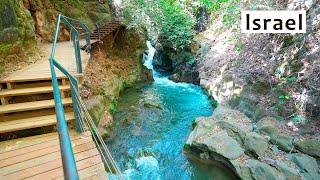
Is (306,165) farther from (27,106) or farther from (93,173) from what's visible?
(27,106)

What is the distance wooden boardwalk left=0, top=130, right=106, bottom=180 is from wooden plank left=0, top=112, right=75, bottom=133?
16cm

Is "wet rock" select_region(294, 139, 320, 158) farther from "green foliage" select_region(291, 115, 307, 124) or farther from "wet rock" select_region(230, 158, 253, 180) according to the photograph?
"wet rock" select_region(230, 158, 253, 180)

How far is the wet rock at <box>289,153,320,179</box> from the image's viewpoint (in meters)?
5.01

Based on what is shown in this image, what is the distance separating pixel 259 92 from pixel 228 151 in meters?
2.53

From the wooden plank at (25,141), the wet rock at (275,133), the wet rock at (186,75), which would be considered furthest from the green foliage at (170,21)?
the wooden plank at (25,141)

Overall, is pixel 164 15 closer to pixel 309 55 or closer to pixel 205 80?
pixel 205 80

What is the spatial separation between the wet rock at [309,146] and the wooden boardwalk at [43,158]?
4398 millimetres

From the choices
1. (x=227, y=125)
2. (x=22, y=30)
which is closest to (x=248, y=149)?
(x=227, y=125)

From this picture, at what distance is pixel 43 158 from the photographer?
3.22 meters

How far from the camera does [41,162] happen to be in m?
3.14

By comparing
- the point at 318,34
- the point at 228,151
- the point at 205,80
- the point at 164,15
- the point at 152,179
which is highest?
the point at 164,15

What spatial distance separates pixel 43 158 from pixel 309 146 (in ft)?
16.8

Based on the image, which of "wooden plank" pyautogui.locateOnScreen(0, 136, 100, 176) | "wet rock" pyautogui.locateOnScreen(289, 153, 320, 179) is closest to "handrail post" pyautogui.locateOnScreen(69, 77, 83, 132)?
"wooden plank" pyautogui.locateOnScreen(0, 136, 100, 176)

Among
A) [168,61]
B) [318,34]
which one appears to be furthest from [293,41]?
[168,61]
